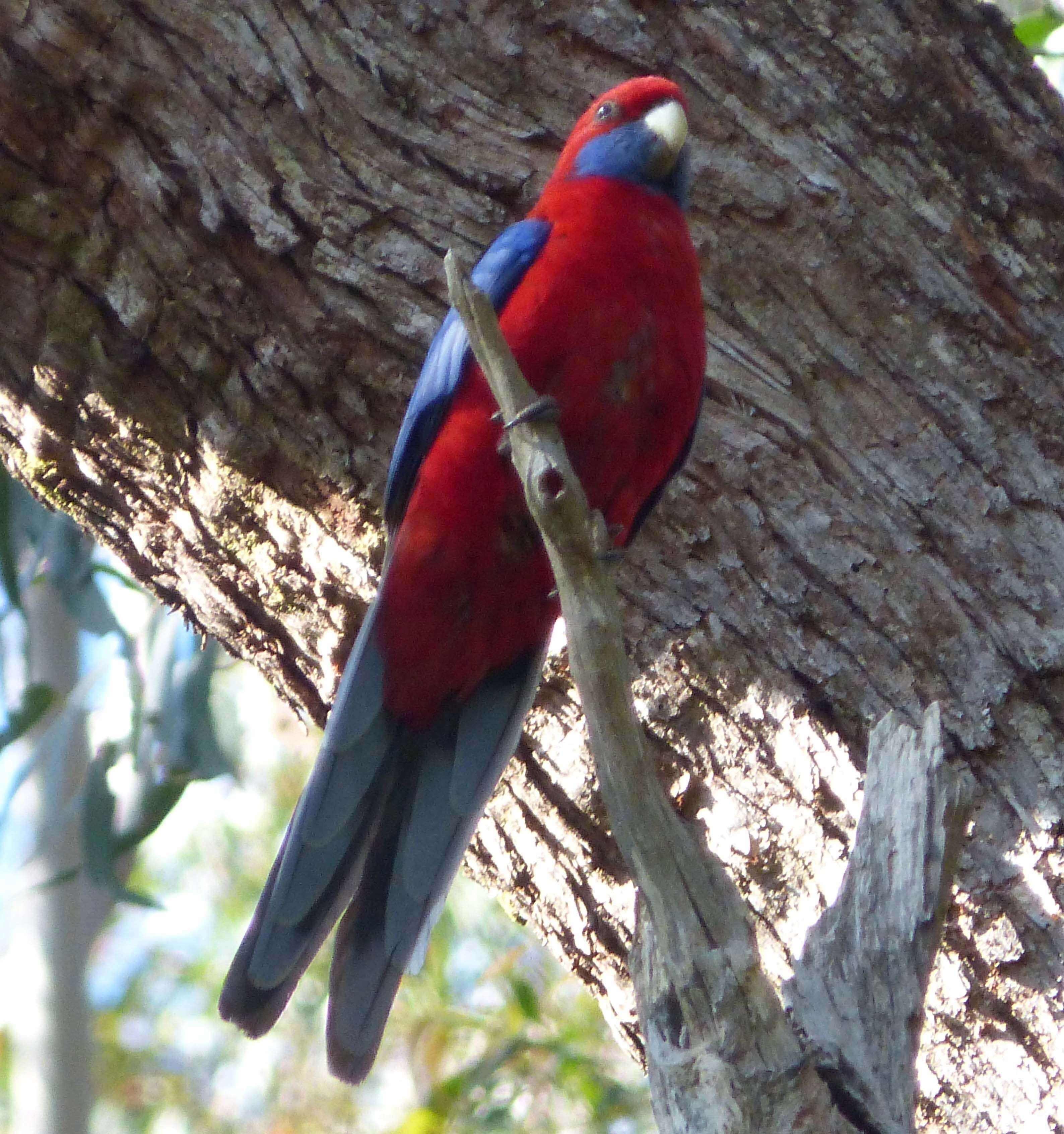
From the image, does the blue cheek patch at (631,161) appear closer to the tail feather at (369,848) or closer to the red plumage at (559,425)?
the red plumage at (559,425)

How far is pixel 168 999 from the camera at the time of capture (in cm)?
1004

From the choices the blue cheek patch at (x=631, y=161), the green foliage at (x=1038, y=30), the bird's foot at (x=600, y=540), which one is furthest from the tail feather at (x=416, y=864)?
the green foliage at (x=1038, y=30)

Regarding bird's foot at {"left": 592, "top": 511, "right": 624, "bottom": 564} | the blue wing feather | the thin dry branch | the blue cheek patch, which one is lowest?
the thin dry branch

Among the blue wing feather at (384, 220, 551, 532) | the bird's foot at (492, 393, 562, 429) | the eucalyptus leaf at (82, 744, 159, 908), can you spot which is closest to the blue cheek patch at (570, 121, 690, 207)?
the blue wing feather at (384, 220, 551, 532)

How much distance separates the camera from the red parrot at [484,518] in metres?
2.56

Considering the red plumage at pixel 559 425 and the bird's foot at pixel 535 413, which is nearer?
the bird's foot at pixel 535 413

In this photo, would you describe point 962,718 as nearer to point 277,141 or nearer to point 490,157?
point 490,157

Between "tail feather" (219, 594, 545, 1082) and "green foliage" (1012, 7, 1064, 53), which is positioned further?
"green foliage" (1012, 7, 1064, 53)

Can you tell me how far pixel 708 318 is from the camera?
2.96m

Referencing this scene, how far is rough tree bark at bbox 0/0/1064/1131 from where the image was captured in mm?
2701

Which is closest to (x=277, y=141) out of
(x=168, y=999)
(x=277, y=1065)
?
(x=277, y=1065)

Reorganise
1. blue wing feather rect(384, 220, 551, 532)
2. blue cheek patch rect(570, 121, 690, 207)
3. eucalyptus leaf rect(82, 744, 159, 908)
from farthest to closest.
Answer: eucalyptus leaf rect(82, 744, 159, 908), blue cheek patch rect(570, 121, 690, 207), blue wing feather rect(384, 220, 551, 532)

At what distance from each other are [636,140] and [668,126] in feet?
0.27

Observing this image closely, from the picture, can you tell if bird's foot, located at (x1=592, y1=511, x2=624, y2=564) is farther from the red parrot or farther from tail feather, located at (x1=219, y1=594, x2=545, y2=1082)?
tail feather, located at (x1=219, y1=594, x2=545, y2=1082)
